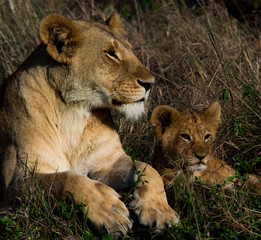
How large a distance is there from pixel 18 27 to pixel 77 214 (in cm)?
348

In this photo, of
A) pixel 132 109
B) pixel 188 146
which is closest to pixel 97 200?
pixel 132 109

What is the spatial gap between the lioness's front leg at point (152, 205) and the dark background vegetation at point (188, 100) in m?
0.06

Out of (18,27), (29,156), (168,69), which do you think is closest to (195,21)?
(168,69)

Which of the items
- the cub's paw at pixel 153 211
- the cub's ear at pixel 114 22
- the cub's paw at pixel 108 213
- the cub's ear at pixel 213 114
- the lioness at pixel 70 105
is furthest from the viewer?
the cub's ear at pixel 114 22

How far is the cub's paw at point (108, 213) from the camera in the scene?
2.57 meters

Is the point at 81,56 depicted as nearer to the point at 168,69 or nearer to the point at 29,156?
the point at 29,156

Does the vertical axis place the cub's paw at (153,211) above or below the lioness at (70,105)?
below

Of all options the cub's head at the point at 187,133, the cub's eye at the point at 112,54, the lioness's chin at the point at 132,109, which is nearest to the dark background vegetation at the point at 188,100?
the cub's head at the point at 187,133

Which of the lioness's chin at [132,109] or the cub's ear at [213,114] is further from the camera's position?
the cub's ear at [213,114]

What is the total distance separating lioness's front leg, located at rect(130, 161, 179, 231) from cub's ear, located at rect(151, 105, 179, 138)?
645 millimetres

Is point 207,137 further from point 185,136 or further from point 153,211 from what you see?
point 153,211

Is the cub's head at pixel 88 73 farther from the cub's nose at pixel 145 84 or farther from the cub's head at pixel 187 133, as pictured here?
the cub's head at pixel 187 133

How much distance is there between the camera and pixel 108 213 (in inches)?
102

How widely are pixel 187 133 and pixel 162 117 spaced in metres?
0.25
